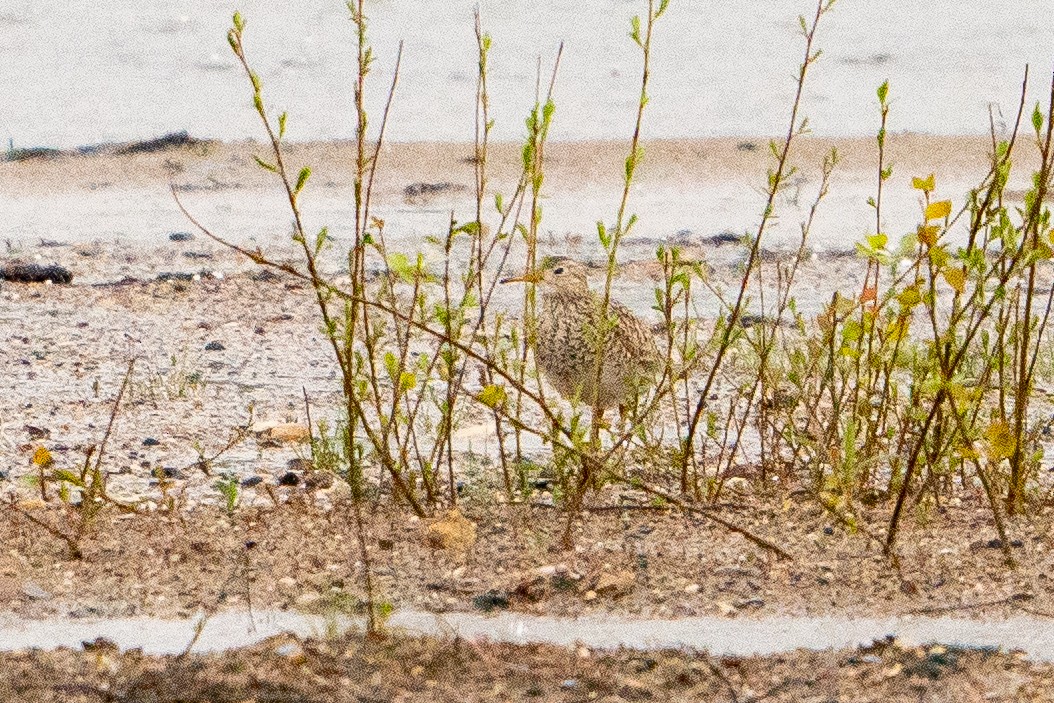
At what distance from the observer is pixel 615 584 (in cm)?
403

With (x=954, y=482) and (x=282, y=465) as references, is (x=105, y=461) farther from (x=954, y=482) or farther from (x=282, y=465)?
(x=954, y=482)

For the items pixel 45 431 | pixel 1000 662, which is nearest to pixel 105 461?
pixel 45 431

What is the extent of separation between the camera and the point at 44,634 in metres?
3.78

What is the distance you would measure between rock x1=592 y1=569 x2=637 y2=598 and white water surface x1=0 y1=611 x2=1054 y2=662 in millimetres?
128

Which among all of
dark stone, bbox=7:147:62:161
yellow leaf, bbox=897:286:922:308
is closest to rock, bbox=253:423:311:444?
yellow leaf, bbox=897:286:922:308

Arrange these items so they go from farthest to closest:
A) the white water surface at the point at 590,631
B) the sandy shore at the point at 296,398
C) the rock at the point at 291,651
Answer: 1. the sandy shore at the point at 296,398
2. the white water surface at the point at 590,631
3. the rock at the point at 291,651

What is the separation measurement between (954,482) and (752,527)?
883 millimetres

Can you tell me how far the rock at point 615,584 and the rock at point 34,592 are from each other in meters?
1.26

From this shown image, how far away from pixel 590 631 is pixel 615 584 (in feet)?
0.82

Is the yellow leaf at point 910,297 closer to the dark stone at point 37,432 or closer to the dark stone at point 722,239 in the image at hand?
the dark stone at point 37,432

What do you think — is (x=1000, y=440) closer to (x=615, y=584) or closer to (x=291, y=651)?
(x=615, y=584)

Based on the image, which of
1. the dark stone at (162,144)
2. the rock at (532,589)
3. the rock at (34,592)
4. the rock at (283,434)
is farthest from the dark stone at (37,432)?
the dark stone at (162,144)

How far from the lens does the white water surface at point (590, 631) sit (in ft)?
12.1

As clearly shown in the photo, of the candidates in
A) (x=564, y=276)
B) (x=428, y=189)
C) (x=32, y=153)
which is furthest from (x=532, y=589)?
(x=32, y=153)
